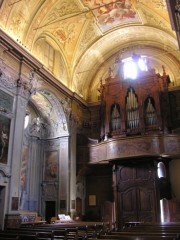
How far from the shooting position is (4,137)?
11562 millimetres

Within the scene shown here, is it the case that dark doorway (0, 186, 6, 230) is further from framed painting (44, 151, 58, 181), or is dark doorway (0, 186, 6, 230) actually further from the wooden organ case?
the wooden organ case

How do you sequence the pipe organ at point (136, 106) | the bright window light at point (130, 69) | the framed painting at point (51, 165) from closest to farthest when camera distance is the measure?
the pipe organ at point (136, 106), the framed painting at point (51, 165), the bright window light at point (130, 69)

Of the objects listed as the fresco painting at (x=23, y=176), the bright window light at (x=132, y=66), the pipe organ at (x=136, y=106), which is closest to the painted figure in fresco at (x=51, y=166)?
the fresco painting at (x=23, y=176)

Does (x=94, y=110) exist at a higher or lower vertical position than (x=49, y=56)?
lower

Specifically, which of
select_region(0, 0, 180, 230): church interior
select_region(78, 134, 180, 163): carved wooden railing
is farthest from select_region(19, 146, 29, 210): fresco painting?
select_region(78, 134, 180, 163): carved wooden railing

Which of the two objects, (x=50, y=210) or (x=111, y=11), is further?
(x=50, y=210)

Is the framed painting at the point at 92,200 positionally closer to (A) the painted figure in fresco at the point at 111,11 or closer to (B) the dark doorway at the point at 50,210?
(B) the dark doorway at the point at 50,210

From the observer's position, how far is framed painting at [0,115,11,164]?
11.3 meters

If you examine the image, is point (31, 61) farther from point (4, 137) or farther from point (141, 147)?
point (141, 147)

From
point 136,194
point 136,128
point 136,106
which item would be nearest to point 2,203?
point 136,194

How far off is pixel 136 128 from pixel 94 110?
4.48 metres

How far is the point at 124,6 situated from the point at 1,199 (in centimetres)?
1212

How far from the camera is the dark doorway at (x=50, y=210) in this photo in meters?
16.5

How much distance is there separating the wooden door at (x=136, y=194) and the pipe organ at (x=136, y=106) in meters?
2.32
